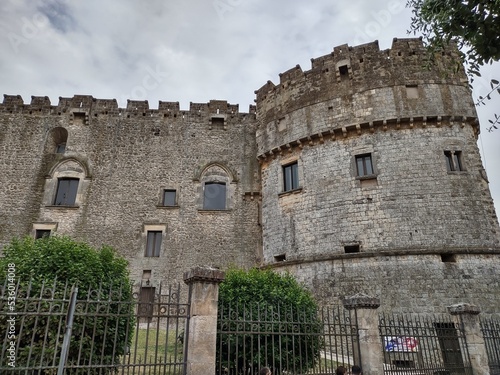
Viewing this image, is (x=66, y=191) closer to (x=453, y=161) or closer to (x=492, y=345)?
(x=453, y=161)

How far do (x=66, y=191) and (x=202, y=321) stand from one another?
15657 mm

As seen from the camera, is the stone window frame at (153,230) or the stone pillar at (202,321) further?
the stone window frame at (153,230)

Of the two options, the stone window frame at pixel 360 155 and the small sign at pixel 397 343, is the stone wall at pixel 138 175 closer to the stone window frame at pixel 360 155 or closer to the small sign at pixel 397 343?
the stone window frame at pixel 360 155

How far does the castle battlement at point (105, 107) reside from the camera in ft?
67.9

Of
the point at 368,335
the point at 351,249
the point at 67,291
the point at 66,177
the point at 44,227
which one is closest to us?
the point at 67,291

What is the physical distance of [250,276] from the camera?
31.2ft

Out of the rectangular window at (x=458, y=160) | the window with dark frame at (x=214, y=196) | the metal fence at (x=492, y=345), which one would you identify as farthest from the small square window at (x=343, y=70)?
the metal fence at (x=492, y=345)

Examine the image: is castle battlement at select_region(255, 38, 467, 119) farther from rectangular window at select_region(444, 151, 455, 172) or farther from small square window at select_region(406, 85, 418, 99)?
rectangular window at select_region(444, 151, 455, 172)

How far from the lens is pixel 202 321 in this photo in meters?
6.09

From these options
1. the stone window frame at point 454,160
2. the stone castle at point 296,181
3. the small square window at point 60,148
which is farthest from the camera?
the small square window at point 60,148

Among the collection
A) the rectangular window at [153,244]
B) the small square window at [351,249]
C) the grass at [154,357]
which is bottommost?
the grass at [154,357]

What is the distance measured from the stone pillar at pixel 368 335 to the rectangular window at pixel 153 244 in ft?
39.3

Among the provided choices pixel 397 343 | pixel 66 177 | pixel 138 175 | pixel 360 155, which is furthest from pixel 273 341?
pixel 66 177

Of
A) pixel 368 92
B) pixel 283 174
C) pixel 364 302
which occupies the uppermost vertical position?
pixel 368 92
